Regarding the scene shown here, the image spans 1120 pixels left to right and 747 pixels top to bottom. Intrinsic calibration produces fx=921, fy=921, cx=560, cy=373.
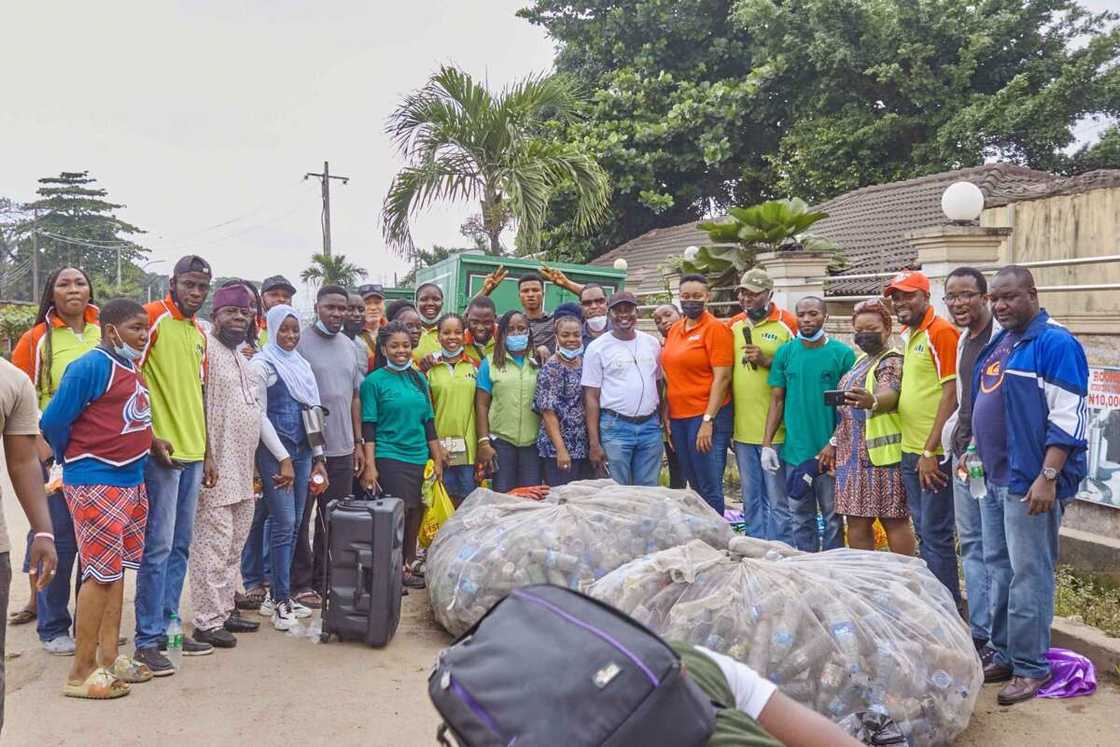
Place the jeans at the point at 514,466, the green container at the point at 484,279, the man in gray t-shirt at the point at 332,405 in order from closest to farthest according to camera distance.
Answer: the man in gray t-shirt at the point at 332,405 → the jeans at the point at 514,466 → the green container at the point at 484,279

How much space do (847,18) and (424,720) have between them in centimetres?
1852

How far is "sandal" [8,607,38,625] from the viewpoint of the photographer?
16.5 ft

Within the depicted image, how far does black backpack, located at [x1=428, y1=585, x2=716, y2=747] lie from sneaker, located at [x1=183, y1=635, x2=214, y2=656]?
323 cm

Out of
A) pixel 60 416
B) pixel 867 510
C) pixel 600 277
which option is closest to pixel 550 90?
pixel 600 277

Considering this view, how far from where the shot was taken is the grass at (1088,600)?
4.61 m

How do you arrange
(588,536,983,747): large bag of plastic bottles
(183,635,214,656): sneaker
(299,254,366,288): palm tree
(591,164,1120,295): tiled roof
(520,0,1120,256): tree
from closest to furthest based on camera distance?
(588,536,983,747): large bag of plastic bottles
(183,635,214,656): sneaker
(591,164,1120,295): tiled roof
(520,0,1120,256): tree
(299,254,366,288): palm tree

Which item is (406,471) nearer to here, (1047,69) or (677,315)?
(677,315)

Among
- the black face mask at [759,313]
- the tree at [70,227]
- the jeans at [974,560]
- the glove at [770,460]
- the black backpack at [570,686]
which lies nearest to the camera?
the black backpack at [570,686]

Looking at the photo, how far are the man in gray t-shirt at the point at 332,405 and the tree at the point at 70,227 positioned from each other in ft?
165

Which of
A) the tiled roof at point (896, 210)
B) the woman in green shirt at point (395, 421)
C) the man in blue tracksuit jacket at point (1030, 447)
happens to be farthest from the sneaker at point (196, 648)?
the tiled roof at point (896, 210)

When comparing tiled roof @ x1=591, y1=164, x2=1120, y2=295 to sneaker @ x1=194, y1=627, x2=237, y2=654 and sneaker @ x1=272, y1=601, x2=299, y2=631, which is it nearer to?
sneaker @ x1=272, y1=601, x2=299, y2=631

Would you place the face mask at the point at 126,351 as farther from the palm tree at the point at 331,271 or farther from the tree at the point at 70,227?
the tree at the point at 70,227

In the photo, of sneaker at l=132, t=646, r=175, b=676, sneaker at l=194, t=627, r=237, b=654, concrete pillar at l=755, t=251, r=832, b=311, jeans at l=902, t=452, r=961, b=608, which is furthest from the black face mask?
sneaker at l=132, t=646, r=175, b=676

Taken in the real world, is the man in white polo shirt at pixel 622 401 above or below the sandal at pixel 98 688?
above
